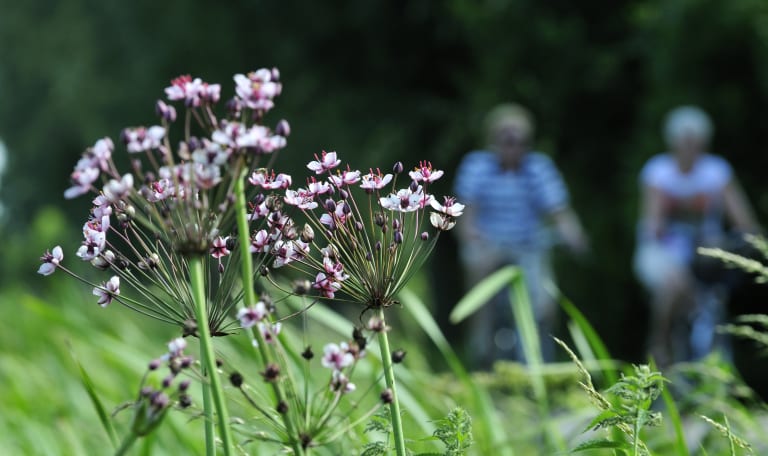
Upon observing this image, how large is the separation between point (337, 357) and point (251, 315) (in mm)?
134

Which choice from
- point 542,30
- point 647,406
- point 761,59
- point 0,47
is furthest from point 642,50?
point 0,47

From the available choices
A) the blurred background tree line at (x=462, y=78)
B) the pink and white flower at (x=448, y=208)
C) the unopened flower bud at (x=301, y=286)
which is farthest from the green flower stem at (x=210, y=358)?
the blurred background tree line at (x=462, y=78)

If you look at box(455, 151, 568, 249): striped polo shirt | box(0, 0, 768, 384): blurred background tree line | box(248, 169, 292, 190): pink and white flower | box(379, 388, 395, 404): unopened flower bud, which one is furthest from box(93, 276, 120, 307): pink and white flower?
box(0, 0, 768, 384): blurred background tree line

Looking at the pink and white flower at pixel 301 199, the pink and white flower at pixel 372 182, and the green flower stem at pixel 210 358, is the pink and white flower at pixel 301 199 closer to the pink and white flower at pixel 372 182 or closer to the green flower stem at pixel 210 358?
the pink and white flower at pixel 372 182

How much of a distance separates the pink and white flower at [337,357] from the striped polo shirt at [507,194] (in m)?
6.93

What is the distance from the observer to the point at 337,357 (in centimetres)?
137

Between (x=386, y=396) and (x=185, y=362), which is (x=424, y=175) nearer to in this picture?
(x=386, y=396)

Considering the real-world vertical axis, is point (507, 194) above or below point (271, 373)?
above

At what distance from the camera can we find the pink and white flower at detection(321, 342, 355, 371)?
136 centimetres

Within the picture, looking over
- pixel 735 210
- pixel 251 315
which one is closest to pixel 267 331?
pixel 251 315

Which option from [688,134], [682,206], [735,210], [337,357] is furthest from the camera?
[682,206]

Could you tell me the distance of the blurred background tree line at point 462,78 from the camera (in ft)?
31.8

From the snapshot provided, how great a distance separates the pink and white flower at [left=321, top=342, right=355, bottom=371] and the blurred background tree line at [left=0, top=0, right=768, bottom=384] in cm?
774

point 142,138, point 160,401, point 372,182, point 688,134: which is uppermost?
point 688,134
